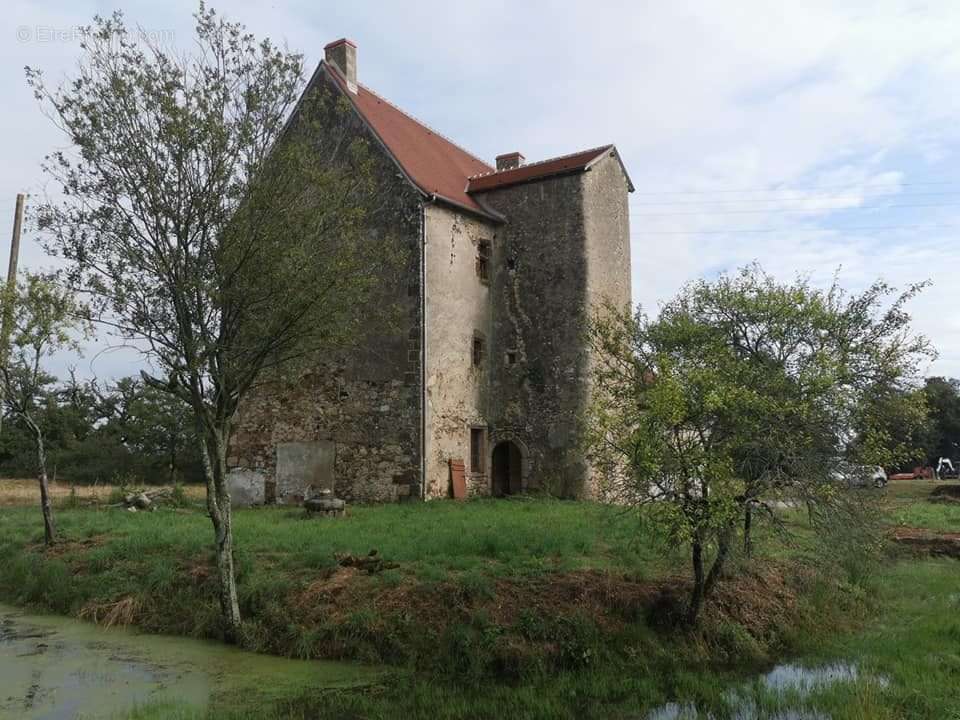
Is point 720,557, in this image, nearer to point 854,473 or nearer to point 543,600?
point 854,473

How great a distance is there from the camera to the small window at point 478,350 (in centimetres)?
2136

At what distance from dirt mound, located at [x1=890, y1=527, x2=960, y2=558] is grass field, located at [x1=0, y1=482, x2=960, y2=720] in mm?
2114

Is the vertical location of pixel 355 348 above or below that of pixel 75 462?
above

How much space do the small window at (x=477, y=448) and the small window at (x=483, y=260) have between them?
4406mm

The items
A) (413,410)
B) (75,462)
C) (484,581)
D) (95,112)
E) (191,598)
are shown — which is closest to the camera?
(95,112)

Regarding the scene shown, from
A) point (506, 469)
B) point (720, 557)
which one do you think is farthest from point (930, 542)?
point (506, 469)

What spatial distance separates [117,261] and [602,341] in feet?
21.7

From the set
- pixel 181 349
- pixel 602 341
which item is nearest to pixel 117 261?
pixel 181 349

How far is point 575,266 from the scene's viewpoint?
21.3 meters

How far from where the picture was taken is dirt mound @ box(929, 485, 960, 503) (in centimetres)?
2781

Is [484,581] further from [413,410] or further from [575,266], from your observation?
[575,266]

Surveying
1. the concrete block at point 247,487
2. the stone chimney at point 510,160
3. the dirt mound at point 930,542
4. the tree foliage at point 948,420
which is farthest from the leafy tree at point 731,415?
the tree foliage at point 948,420

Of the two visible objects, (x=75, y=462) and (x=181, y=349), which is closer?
(x=181, y=349)

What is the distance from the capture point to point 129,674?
8.64 metres
